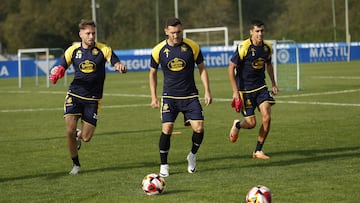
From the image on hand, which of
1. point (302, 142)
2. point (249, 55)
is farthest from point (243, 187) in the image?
point (302, 142)

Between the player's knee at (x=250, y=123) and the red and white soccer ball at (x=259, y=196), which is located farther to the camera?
the player's knee at (x=250, y=123)

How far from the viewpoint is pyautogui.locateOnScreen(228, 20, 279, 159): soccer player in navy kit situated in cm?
1313

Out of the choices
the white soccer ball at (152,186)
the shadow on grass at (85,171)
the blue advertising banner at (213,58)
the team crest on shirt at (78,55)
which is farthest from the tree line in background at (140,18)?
the white soccer ball at (152,186)

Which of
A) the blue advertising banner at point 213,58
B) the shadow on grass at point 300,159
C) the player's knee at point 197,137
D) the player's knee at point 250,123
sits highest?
the blue advertising banner at point 213,58

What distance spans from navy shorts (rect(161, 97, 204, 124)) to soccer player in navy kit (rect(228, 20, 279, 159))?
4.77ft

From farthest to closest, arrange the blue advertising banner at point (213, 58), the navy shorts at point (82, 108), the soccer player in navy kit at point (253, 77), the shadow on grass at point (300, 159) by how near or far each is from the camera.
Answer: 1. the blue advertising banner at point (213, 58)
2. the soccer player in navy kit at point (253, 77)
3. the shadow on grass at point (300, 159)
4. the navy shorts at point (82, 108)

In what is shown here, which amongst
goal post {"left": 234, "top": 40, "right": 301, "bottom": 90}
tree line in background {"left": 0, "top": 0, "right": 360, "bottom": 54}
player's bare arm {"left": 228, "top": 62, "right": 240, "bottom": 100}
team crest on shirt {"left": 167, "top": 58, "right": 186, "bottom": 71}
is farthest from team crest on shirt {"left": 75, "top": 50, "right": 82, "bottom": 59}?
tree line in background {"left": 0, "top": 0, "right": 360, "bottom": 54}

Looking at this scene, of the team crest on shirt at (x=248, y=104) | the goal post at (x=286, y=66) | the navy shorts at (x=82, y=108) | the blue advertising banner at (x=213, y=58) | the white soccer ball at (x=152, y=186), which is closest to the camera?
the white soccer ball at (x=152, y=186)

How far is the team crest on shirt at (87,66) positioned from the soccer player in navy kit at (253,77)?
230 cm

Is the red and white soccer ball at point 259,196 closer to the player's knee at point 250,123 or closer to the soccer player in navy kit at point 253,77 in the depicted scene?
the soccer player in navy kit at point 253,77

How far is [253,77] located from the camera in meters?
13.4

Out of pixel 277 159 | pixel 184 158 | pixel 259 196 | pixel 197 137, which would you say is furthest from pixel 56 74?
pixel 259 196

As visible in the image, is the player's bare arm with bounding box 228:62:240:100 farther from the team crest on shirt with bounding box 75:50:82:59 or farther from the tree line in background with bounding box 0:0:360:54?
the tree line in background with bounding box 0:0:360:54

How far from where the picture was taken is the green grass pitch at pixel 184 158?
10086mm
